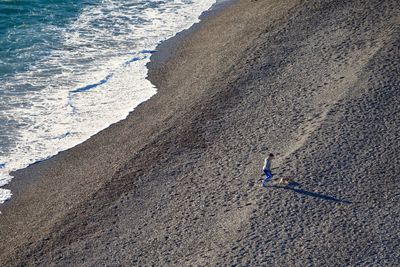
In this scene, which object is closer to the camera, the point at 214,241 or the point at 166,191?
the point at 214,241

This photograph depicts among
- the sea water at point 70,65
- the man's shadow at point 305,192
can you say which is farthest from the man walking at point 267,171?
the sea water at point 70,65

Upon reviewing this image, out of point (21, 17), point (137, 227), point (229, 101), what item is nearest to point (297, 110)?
point (229, 101)

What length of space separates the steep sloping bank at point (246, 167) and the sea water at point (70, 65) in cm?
94

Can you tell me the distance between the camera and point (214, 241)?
66.7 feet

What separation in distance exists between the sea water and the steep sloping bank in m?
0.94

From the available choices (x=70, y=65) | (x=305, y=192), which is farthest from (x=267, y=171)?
(x=70, y=65)

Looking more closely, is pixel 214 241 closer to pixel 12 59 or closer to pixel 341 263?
pixel 341 263

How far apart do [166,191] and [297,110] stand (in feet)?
16.6

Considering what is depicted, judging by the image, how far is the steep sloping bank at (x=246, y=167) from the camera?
2034 centimetres

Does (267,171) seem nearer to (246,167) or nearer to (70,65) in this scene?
(246,167)

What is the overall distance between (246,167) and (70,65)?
1188 cm

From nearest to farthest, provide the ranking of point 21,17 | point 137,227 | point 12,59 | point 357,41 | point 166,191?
point 137,227 < point 166,191 < point 357,41 < point 12,59 < point 21,17

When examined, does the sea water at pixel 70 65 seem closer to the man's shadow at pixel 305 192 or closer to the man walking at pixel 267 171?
the man walking at pixel 267 171

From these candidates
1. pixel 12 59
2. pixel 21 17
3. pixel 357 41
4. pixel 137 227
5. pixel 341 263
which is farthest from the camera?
pixel 21 17
